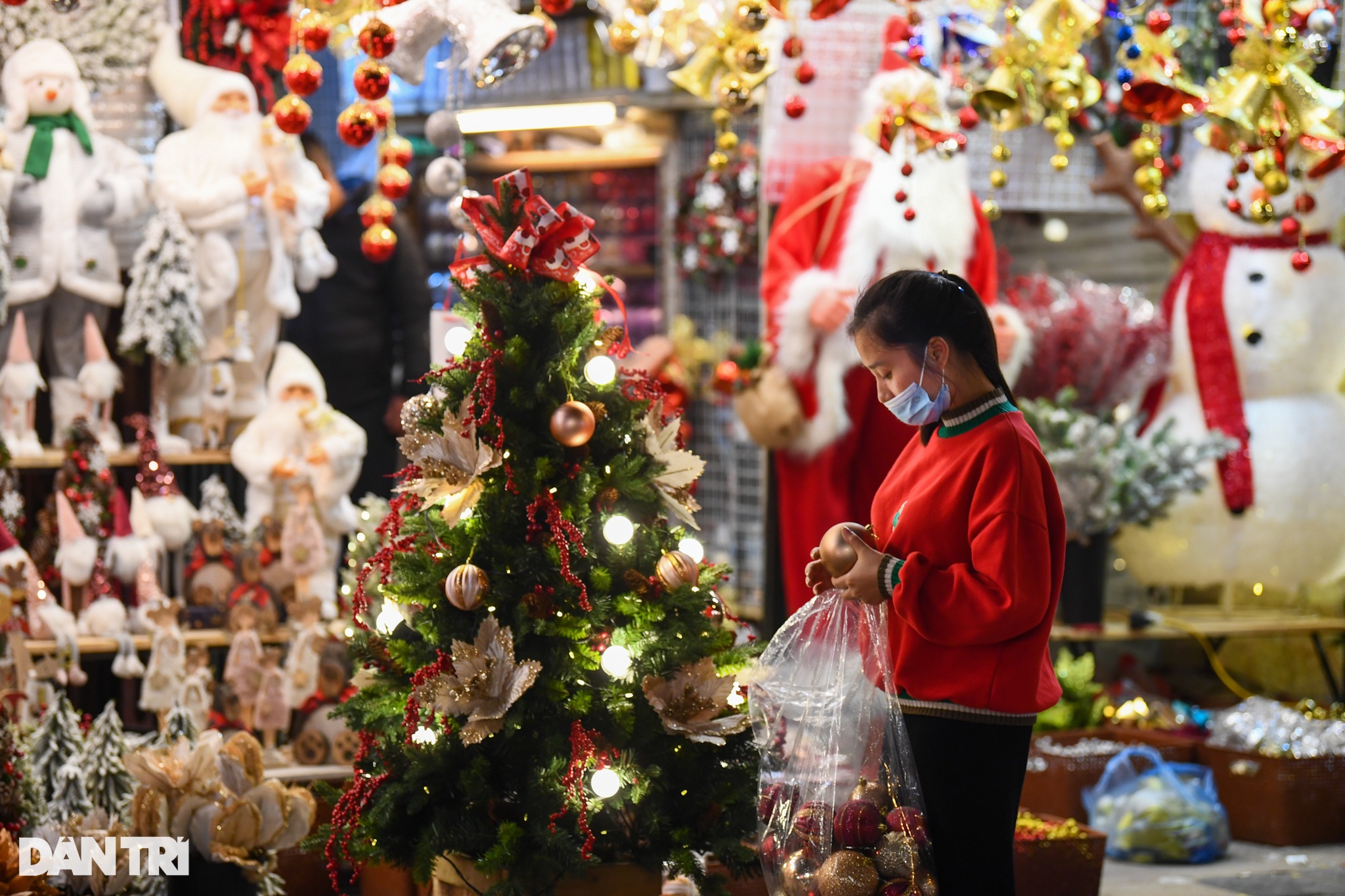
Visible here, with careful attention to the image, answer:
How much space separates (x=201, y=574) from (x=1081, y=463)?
8.15 ft

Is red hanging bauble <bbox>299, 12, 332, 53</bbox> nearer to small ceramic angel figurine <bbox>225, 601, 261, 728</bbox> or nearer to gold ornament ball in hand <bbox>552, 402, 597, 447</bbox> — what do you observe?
gold ornament ball in hand <bbox>552, 402, 597, 447</bbox>

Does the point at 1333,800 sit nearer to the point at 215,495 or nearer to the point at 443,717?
the point at 443,717

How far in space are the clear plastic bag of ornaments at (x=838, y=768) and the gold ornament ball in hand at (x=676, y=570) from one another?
0.70ft

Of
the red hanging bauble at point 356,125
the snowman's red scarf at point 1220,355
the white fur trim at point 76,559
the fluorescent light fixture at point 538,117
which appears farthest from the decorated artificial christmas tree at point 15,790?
the fluorescent light fixture at point 538,117

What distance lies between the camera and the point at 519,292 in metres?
2.38

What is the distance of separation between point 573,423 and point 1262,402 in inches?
118

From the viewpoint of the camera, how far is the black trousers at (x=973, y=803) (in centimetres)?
199

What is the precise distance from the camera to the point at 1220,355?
14.5 ft

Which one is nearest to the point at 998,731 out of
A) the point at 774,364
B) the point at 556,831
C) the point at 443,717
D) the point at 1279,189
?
the point at 556,831

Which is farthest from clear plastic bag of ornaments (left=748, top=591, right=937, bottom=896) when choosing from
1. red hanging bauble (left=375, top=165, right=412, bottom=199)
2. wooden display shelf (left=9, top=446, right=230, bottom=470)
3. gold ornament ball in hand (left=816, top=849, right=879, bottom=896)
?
wooden display shelf (left=9, top=446, right=230, bottom=470)

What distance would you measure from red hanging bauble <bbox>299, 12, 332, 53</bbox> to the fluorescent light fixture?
3.27m

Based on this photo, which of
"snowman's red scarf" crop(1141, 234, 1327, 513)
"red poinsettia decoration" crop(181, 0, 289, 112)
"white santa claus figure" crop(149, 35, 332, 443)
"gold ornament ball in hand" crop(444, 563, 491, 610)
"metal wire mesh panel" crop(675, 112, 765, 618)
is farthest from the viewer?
"metal wire mesh panel" crop(675, 112, 765, 618)

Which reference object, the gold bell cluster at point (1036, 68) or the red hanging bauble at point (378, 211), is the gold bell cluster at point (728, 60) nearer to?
the gold bell cluster at point (1036, 68)

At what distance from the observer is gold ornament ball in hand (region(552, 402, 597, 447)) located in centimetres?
227
